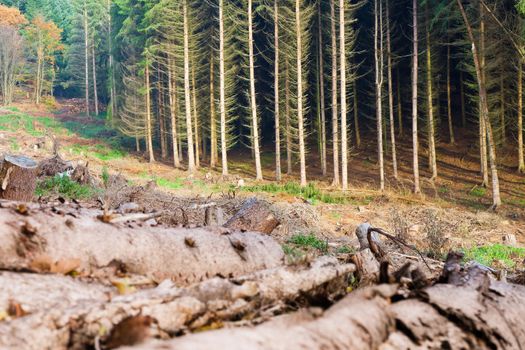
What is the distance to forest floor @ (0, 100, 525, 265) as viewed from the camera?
11.0 m

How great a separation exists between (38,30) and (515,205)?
53420 mm

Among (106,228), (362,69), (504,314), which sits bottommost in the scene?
(504,314)

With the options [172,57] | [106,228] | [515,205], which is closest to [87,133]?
[172,57]

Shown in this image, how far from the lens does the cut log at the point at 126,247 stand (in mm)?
2504

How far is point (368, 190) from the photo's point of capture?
19.4 meters

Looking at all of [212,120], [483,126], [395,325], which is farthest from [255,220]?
[212,120]

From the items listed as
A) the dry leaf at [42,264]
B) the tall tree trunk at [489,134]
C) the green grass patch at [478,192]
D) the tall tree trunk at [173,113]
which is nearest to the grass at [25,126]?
the tall tree trunk at [173,113]

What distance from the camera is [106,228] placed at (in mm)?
2859

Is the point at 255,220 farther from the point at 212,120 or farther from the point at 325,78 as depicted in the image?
the point at 325,78

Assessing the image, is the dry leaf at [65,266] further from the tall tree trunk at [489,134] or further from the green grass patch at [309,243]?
the tall tree trunk at [489,134]

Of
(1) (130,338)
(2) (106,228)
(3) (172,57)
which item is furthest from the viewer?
(3) (172,57)

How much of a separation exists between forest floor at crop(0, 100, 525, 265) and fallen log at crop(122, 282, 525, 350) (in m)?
4.09

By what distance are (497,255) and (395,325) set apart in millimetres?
8174

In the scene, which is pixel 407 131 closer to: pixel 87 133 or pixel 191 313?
pixel 87 133
